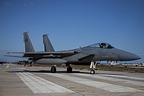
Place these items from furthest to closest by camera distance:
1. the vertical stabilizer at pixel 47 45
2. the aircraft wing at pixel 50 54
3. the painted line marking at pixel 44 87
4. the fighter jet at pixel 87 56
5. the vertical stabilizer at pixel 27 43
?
the vertical stabilizer at pixel 47 45, the vertical stabilizer at pixel 27 43, the aircraft wing at pixel 50 54, the fighter jet at pixel 87 56, the painted line marking at pixel 44 87

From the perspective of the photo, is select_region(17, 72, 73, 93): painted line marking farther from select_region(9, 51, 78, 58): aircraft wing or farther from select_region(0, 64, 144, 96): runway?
select_region(9, 51, 78, 58): aircraft wing

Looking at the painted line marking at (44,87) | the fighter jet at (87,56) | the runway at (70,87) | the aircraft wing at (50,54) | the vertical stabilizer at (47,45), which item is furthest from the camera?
the vertical stabilizer at (47,45)

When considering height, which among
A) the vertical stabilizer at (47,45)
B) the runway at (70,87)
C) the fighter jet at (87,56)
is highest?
the vertical stabilizer at (47,45)

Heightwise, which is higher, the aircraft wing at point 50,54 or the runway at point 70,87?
the aircraft wing at point 50,54

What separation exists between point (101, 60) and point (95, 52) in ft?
3.11

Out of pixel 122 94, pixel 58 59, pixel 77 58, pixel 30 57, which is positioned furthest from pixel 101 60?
pixel 122 94

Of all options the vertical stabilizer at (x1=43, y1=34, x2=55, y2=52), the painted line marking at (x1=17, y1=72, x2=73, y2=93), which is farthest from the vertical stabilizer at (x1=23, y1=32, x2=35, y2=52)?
the painted line marking at (x1=17, y1=72, x2=73, y2=93)

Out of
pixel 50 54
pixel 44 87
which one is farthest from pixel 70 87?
pixel 50 54

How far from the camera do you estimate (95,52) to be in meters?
21.6

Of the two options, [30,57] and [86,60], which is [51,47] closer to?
[30,57]

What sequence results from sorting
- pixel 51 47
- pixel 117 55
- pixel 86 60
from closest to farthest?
pixel 117 55 < pixel 86 60 < pixel 51 47

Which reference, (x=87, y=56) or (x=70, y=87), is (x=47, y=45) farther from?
(x=70, y=87)

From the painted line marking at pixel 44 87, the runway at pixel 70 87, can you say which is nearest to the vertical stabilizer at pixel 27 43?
the runway at pixel 70 87

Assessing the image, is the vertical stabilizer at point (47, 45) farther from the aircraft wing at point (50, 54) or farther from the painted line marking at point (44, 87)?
the painted line marking at point (44, 87)
